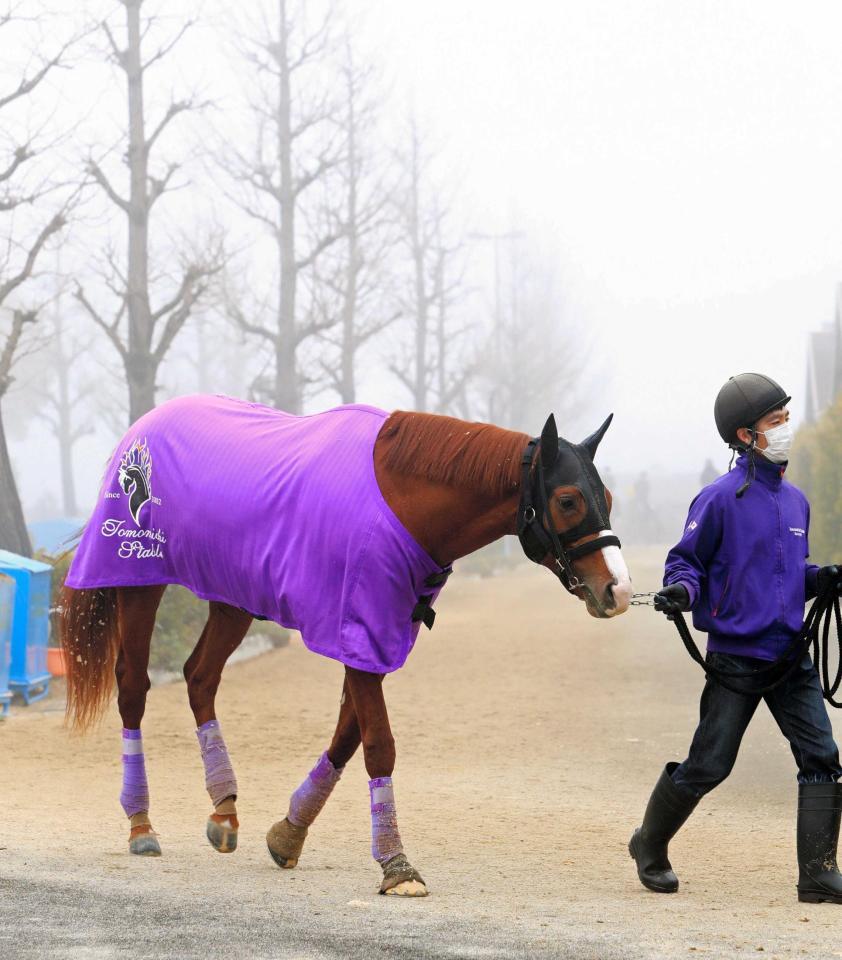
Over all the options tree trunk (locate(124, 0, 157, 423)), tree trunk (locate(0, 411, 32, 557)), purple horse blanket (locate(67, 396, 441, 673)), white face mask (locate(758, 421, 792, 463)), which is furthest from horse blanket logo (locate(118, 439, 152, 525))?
tree trunk (locate(124, 0, 157, 423))

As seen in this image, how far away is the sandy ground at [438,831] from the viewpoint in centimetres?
379

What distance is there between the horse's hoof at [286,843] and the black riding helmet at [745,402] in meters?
2.15

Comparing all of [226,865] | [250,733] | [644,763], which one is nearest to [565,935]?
[226,865]

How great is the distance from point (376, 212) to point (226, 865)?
75.0 ft

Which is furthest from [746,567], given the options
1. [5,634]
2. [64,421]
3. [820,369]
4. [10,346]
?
[64,421]

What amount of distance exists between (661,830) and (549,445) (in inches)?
55.2

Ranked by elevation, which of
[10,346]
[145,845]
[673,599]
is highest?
[10,346]

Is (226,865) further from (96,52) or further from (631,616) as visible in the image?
(631,616)

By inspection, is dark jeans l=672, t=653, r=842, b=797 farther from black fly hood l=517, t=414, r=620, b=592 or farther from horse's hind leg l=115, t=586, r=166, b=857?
horse's hind leg l=115, t=586, r=166, b=857

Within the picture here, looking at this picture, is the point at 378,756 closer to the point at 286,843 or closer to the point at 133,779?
the point at 286,843

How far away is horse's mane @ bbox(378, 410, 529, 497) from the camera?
15.5ft

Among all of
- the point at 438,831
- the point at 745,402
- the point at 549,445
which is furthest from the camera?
the point at 438,831

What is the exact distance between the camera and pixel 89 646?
20.1 feet

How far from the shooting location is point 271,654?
558 inches
